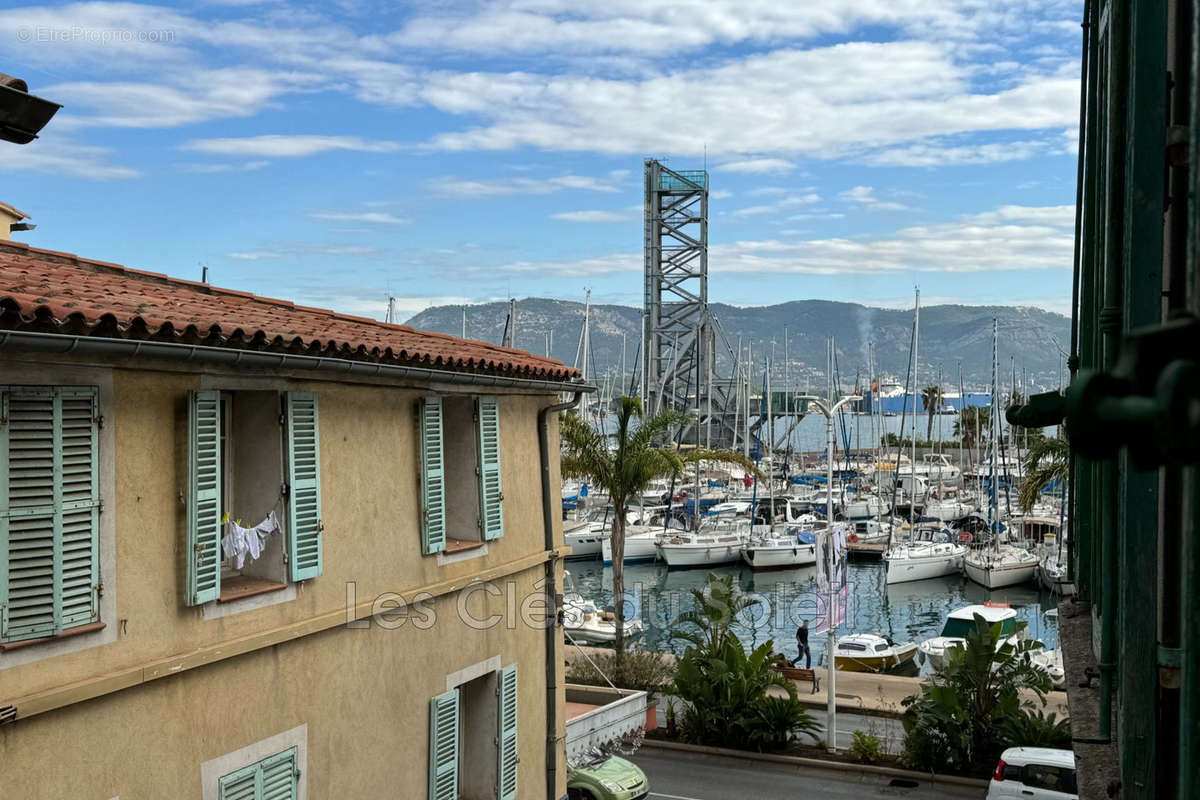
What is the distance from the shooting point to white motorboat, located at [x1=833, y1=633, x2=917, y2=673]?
3391 cm

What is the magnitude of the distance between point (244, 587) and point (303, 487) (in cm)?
92

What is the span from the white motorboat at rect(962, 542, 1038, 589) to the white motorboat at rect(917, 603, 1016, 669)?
26.5 ft

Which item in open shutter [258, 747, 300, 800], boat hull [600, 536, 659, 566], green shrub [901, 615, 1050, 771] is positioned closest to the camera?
open shutter [258, 747, 300, 800]

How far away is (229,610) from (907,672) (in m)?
29.8

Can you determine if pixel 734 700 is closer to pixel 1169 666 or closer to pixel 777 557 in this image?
pixel 1169 666

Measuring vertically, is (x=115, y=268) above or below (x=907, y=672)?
above

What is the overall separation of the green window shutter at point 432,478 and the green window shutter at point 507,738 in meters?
2.07

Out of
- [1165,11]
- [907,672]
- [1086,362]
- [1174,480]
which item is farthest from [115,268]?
[907,672]

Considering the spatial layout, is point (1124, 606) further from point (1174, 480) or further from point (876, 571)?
point (876, 571)

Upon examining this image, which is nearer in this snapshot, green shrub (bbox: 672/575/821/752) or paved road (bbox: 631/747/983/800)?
paved road (bbox: 631/747/983/800)

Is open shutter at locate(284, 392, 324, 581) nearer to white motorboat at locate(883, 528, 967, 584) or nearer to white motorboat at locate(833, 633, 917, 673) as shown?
white motorboat at locate(833, 633, 917, 673)

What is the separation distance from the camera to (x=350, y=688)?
9.85 metres

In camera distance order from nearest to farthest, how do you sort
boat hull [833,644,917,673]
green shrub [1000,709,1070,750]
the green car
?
the green car, green shrub [1000,709,1070,750], boat hull [833,644,917,673]

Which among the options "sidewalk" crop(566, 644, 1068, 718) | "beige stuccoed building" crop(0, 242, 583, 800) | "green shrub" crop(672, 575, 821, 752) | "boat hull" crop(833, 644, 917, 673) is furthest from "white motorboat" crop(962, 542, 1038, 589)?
"beige stuccoed building" crop(0, 242, 583, 800)
